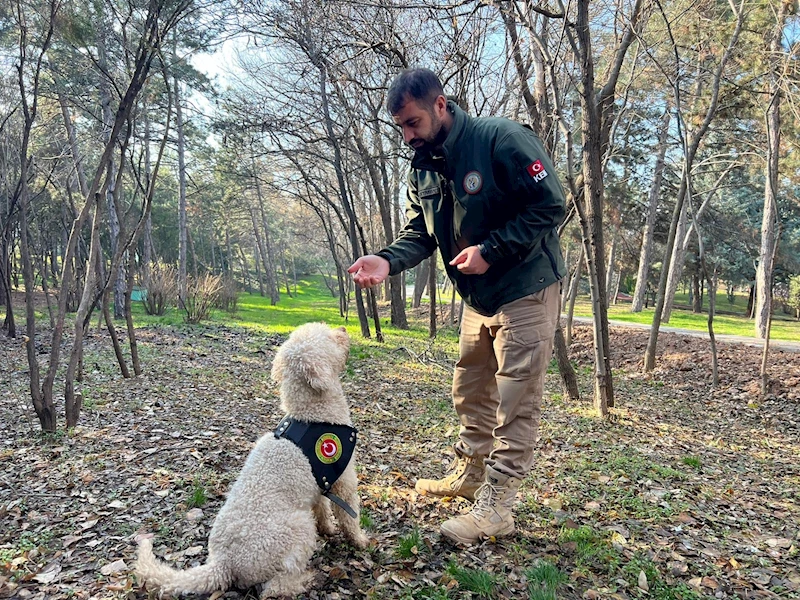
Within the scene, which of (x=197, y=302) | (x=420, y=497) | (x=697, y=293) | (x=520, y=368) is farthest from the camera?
(x=697, y=293)

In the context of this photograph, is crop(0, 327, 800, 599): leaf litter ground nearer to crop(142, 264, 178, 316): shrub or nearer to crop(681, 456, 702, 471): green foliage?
crop(681, 456, 702, 471): green foliage

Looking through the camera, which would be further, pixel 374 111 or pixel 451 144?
pixel 374 111

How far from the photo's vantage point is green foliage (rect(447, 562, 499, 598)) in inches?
96.5

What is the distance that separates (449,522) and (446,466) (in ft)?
4.41

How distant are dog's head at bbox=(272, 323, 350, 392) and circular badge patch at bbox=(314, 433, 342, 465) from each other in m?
0.26

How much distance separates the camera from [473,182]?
2.70 m

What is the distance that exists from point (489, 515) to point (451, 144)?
86.3 inches

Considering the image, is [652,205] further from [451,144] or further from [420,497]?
[451,144]

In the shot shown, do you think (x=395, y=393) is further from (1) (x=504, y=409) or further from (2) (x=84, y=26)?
(2) (x=84, y=26)

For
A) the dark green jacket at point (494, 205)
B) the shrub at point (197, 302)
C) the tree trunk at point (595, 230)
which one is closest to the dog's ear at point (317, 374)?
the dark green jacket at point (494, 205)

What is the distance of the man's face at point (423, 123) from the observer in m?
2.65

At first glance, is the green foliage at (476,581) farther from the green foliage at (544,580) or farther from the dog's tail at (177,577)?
the dog's tail at (177,577)

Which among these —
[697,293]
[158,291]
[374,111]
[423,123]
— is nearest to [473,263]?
[423,123]

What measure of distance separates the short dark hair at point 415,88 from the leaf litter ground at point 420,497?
2516 mm
